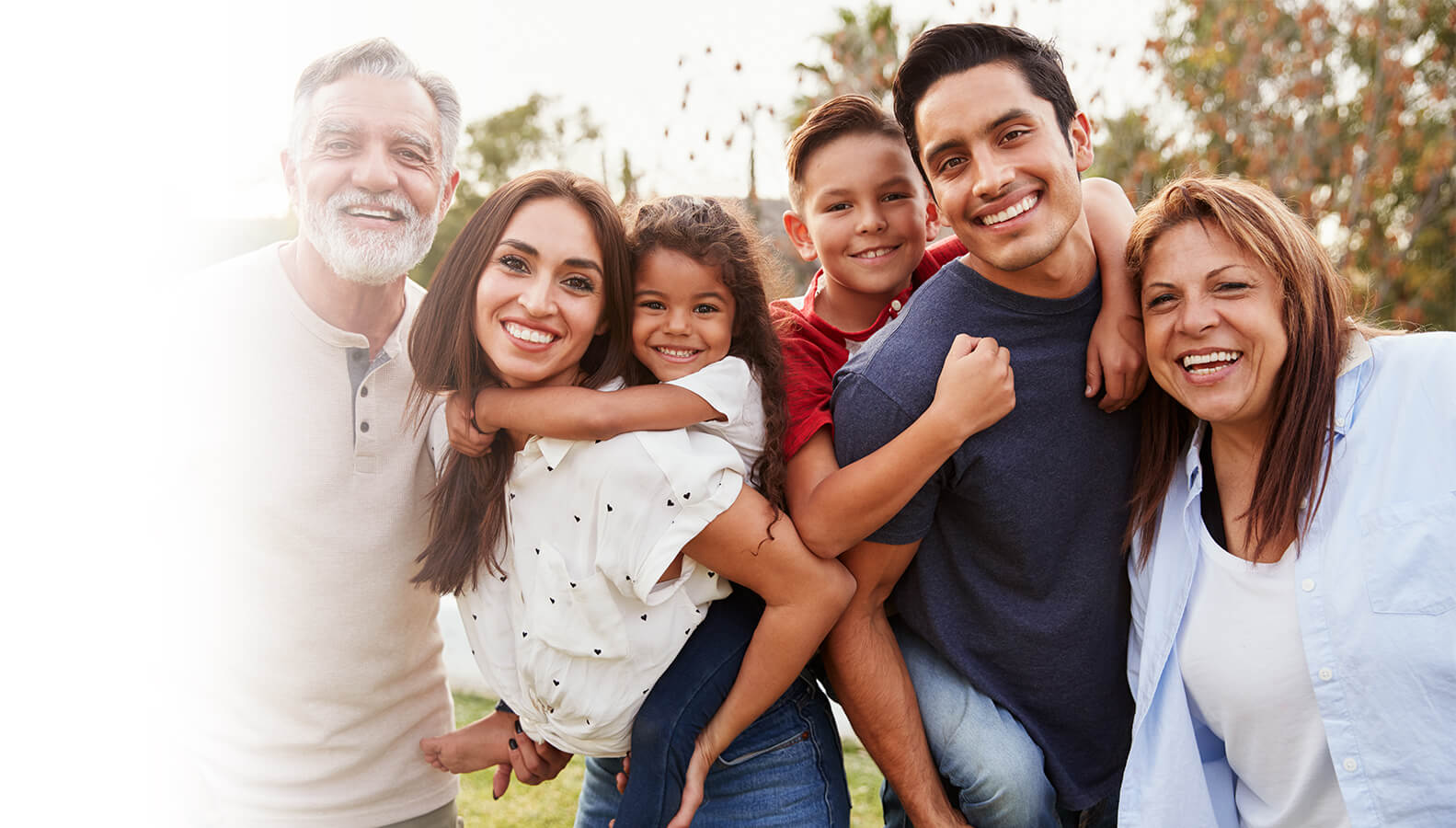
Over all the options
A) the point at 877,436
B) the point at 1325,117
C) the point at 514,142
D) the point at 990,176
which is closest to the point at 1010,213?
the point at 990,176

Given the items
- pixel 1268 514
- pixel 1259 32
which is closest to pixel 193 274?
pixel 1268 514

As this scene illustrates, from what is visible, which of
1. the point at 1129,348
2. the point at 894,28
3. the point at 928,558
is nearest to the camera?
the point at 1129,348

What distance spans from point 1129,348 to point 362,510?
2.10 meters

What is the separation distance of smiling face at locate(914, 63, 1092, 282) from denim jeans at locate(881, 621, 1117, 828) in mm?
1068

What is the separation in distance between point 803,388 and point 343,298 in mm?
1388

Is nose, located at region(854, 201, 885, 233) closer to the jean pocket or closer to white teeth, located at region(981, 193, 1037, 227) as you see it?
white teeth, located at region(981, 193, 1037, 227)

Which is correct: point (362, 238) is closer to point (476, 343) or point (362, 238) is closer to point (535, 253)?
point (476, 343)

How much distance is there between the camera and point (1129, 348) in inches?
100

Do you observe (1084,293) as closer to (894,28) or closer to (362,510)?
(362,510)

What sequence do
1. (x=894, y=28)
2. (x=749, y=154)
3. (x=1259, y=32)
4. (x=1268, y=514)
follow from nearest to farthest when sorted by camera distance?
(x=1268, y=514) < (x=749, y=154) < (x=894, y=28) < (x=1259, y=32)

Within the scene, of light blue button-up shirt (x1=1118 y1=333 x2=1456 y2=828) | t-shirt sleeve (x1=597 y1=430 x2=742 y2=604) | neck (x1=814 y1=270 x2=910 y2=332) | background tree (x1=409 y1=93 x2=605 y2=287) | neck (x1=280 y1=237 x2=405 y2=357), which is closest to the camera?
light blue button-up shirt (x1=1118 y1=333 x2=1456 y2=828)

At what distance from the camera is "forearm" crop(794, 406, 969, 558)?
2402 millimetres

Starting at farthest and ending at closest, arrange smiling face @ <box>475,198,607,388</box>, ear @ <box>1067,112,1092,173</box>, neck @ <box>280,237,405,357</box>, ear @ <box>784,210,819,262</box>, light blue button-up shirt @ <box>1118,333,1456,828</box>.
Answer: ear @ <box>784,210,819,262</box>
neck @ <box>280,237,405,357</box>
ear @ <box>1067,112,1092,173</box>
smiling face @ <box>475,198,607,388</box>
light blue button-up shirt @ <box>1118,333,1456,828</box>

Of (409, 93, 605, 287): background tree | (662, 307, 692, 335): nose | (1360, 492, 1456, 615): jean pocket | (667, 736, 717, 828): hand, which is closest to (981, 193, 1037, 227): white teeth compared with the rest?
(662, 307, 692, 335): nose
